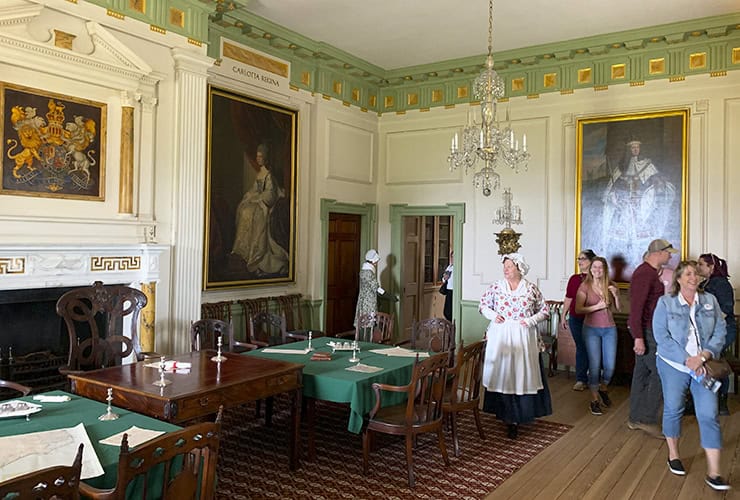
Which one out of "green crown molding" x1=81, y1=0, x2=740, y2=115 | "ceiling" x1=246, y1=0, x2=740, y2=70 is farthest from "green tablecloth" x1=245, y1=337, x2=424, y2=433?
"ceiling" x1=246, y1=0, x2=740, y2=70

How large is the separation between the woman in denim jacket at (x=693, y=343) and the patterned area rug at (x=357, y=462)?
1266 mm

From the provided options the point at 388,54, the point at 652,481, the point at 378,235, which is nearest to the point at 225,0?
the point at 388,54

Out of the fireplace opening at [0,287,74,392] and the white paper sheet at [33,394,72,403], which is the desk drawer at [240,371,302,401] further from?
the fireplace opening at [0,287,74,392]

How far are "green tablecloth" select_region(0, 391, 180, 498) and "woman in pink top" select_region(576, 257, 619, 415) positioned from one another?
453cm

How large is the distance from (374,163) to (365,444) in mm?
6042

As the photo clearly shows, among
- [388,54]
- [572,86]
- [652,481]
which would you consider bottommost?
[652,481]

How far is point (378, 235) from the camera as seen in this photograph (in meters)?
9.67

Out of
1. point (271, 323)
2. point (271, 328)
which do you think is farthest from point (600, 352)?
point (271, 328)

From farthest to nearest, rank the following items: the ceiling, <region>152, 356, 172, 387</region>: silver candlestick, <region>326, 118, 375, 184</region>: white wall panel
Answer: <region>326, 118, 375, 184</region>: white wall panel
the ceiling
<region>152, 356, 172, 387</region>: silver candlestick

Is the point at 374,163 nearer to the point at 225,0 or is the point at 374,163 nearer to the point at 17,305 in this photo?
the point at 225,0

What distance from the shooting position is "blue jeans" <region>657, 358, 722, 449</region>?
157 inches

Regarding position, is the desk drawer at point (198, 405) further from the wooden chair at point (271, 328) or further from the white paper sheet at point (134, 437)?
the wooden chair at point (271, 328)

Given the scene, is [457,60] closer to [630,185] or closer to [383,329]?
[630,185]

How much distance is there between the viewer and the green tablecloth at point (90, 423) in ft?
8.25
